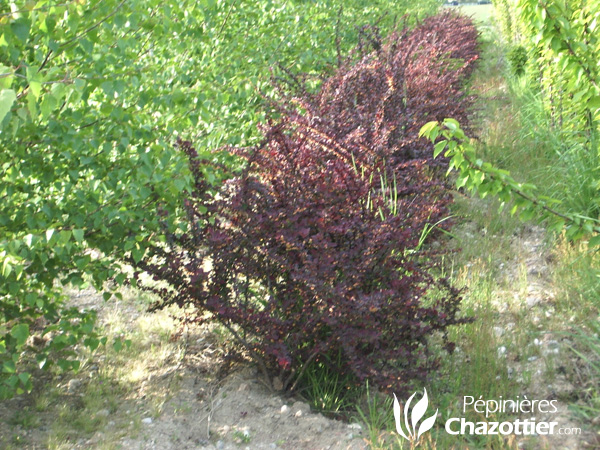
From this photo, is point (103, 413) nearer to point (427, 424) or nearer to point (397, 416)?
point (397, 416)

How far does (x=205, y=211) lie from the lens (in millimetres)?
3129

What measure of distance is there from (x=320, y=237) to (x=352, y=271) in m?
0.23

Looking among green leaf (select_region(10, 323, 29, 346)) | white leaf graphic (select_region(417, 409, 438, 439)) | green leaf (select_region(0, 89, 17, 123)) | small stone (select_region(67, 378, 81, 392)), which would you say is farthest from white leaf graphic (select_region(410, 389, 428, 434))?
green leaf (select_region(0, 89, 17, 123))

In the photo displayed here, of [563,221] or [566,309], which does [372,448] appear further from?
[566,309]

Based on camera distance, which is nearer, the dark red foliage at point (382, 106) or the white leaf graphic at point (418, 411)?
the white leaf graphic at point (418, 411)

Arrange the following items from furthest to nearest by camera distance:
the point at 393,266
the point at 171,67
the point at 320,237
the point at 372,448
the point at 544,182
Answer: the point at 544,182 < the point at 171,67 < the point at 393,266 < the point at 320,237 < the point at 372,448

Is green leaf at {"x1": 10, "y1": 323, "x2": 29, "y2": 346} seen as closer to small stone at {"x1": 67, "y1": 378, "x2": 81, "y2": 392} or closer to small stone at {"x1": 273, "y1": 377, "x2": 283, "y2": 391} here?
small stone at {"x1": 67, "y1": 378, "x2": 81, "y2": 392}

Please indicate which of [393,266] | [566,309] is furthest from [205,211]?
[566,309]

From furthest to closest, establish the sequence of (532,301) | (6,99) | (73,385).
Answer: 1. (532,301)
2. (73,385)
3. (6,99)

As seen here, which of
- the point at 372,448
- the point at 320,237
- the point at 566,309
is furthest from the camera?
the point at 566,309

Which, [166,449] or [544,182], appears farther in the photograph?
[544,182]

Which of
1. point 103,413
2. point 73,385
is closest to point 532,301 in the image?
point 103,413

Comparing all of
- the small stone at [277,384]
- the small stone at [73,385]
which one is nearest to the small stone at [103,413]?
the small stone at [73,385]

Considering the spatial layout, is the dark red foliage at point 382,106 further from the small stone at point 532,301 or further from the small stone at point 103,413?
the small stone at point 103,413
